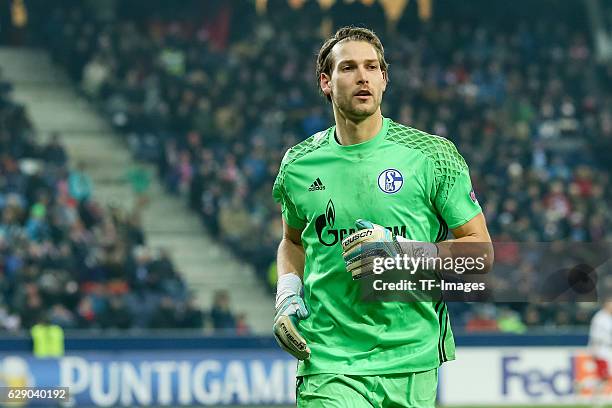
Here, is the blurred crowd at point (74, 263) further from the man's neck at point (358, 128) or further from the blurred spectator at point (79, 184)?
the man's neck at point (358, 128)

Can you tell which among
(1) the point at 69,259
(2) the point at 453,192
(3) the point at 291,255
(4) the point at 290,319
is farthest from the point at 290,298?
(1) the point at 69,259

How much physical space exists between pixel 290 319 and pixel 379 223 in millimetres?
526

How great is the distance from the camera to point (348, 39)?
5551mm

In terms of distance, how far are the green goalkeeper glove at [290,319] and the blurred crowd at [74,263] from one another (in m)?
13.7

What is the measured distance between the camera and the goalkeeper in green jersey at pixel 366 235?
538cm

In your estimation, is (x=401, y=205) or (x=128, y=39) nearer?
(x=401, y=205)

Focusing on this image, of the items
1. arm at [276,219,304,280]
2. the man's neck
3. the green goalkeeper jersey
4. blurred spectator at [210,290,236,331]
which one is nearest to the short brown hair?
the man's neck

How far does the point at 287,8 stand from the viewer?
92.2 ft

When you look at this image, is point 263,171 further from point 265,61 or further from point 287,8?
point 287,8

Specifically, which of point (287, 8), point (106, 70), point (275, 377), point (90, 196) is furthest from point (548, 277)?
point (287, 8)

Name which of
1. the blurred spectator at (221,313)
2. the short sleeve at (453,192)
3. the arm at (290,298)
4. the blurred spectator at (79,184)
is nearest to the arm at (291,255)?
the arm at (290,298)

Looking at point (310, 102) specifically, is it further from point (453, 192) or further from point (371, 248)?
point (371, 248)

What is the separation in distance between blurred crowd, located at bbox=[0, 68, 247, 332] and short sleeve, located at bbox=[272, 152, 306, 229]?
533 inches

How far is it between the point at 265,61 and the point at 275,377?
1024 cm
